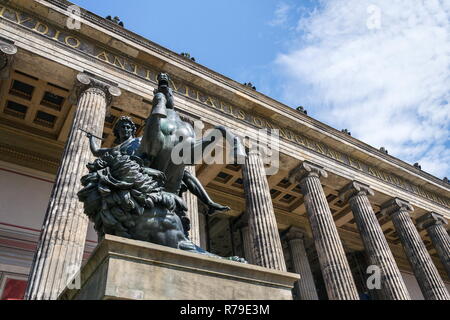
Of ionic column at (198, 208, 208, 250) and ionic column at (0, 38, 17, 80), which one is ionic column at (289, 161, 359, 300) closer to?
ionic column at (198, 208, 208, 250)

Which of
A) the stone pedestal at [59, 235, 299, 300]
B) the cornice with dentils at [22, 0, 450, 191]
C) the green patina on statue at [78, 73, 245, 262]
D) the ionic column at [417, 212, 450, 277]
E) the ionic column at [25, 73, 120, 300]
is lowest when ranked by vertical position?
the stone pedestal at [59, 235, 299, 300]

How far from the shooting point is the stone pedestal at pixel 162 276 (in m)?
2.48

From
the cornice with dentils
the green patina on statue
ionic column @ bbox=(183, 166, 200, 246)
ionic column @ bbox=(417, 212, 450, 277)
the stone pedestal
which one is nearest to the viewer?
the stone pedestal

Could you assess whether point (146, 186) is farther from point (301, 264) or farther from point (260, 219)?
point (301, 264)

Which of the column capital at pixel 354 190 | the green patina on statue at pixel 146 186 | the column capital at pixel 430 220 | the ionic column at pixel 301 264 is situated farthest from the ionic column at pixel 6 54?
the column capital at pixel 430 220

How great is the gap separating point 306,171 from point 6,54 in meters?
12.9

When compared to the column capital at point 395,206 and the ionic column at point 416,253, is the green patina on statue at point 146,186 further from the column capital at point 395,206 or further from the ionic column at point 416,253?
the column capital at point 395,206

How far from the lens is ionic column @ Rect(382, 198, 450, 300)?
1786cm

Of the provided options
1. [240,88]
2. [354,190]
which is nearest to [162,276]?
[240,88]

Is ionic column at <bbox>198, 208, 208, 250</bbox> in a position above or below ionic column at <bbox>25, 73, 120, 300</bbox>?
above

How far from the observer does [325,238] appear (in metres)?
14.9

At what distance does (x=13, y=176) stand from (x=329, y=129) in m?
15.5

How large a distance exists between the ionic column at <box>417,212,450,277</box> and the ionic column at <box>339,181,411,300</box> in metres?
5.86

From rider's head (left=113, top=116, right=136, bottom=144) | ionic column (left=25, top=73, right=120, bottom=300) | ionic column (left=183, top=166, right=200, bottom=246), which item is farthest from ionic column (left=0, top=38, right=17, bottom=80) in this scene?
rider's head (left=113, top=116, right=136, bottom=144)
